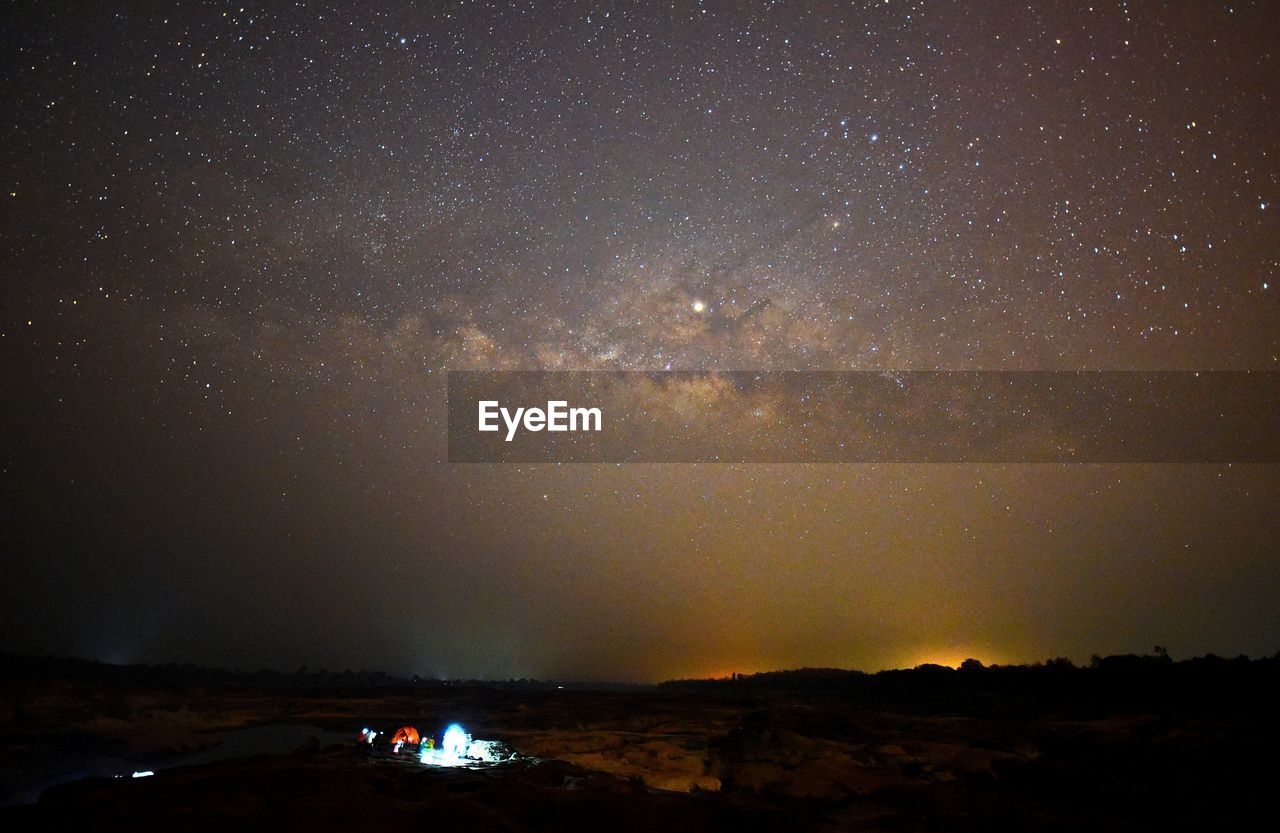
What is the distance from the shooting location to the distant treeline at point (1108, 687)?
3722cm

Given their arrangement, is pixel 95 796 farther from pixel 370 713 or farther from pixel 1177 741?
pixel 370 713

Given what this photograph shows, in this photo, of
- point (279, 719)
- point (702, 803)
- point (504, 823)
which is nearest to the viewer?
point (504, 823)

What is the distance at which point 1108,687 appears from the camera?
1919 inches

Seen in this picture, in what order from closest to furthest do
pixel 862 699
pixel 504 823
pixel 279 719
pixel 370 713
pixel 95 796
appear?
1. pixel 504 823
2. pixel 95 796
3. pixel 279 719
4. pixel 370 713
5. pixel 862 699

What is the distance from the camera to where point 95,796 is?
1436 cm

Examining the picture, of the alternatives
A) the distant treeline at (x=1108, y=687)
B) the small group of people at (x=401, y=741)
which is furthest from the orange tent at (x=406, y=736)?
the distant treeline at (x=1108, y=687)

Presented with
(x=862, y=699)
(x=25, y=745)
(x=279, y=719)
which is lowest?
(x=862, y=699)

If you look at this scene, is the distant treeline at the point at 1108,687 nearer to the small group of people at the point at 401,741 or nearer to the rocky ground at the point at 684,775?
the rocky ground at the point at 684,775

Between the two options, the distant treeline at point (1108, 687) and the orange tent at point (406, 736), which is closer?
the orange tent at point (406, 736)

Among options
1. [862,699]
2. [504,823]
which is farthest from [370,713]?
[862,699]

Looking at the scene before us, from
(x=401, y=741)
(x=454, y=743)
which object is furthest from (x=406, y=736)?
(x=454, y=743)

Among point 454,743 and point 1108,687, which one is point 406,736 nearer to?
point 454,743

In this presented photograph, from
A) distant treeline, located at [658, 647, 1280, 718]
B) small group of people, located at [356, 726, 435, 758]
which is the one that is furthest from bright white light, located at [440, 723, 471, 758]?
distant treeline, located at [658, 647, 1280, 718]

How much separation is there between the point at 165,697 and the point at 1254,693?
6704cm
